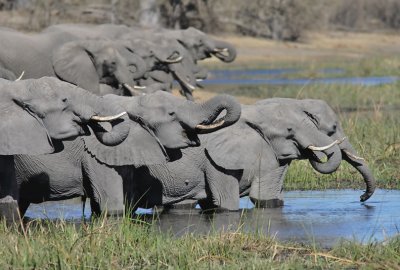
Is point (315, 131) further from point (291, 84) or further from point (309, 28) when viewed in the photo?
point (309, 28)

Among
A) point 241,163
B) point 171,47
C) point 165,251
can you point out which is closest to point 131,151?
point 241,163

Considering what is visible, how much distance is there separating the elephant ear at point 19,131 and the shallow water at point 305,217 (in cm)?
75

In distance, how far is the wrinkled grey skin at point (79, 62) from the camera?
57.4 ft

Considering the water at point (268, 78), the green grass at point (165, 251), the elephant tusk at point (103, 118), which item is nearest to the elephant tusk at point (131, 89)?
the elephant tusk at point (103, 118)

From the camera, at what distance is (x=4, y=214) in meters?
9.66

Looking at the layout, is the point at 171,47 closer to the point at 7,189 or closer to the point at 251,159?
the point at 251,159

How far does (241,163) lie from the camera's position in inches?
443

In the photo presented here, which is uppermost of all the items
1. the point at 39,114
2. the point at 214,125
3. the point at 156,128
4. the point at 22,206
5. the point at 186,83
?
the point at 39,114

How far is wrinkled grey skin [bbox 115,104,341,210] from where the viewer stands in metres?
11.1

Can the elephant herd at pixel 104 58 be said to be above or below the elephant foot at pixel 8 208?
below

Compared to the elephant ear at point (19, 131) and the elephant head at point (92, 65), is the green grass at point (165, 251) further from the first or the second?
the elephant head at point (92, 65)

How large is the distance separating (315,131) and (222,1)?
33399 mm

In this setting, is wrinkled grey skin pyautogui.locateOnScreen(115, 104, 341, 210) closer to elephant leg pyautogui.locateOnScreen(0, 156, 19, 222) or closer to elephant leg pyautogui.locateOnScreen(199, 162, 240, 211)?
elephant leg pyautogui.locateOnScreen(199, 162, 240, 211)

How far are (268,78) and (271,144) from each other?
20.7m
